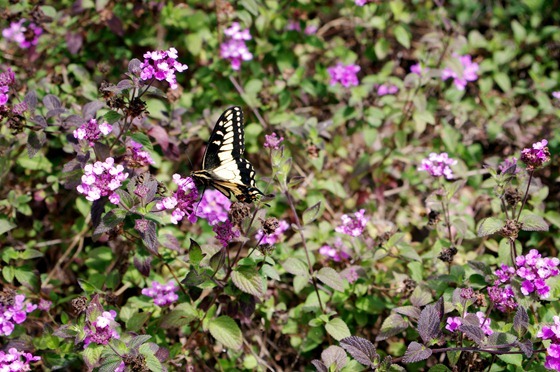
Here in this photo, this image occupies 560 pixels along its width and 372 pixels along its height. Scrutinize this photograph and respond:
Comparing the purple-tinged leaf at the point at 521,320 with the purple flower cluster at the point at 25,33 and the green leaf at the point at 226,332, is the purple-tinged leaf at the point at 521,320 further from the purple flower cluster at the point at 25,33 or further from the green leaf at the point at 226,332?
the purple flower cluster at the point at 25,33

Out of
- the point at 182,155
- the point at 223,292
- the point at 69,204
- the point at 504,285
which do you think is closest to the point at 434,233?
the point at 504,285

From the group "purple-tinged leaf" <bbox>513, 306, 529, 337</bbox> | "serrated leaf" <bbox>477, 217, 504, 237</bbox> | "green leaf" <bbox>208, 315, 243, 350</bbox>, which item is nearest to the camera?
"purple-tinged leaf" <bbox>513, 306, 529, 337</bbox>

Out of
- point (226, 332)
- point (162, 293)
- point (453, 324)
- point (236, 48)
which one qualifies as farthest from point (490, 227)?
point (236, 48)

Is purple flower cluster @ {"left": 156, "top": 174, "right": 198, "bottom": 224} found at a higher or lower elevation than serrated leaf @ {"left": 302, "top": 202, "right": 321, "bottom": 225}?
higher

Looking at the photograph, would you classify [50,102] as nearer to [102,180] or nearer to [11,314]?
[102,180]

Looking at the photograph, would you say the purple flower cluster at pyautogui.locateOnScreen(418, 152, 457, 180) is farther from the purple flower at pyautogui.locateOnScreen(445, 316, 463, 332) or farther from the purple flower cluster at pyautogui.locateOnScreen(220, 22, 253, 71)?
the purple flower cluster at pyautogui.locateOnScreen(220, 22, 253, 71)

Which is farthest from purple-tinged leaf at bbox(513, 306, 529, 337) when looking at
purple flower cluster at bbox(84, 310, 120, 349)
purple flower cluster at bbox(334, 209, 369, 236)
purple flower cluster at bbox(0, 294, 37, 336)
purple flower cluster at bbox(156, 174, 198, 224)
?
purple flower cluster at bbox(0, 294, 37, 336)
